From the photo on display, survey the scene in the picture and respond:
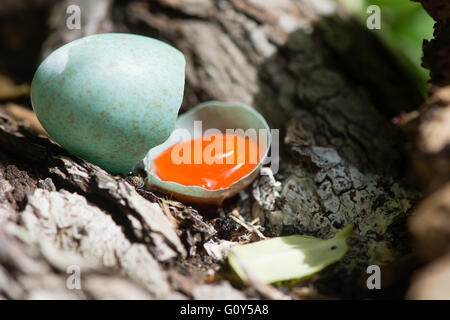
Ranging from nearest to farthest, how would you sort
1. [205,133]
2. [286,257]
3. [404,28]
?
[286,257] < [205,133] < [404,28]

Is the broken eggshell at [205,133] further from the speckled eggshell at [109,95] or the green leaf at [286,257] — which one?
the green leaf at [286,257]

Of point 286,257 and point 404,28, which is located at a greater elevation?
point 404,28

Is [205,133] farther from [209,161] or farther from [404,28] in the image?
[404,28]

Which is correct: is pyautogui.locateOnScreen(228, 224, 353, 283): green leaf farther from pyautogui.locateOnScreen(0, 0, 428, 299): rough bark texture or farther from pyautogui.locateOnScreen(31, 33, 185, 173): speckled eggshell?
pyautogui.locateOnScreen(31, 33, 185, 173): speckled eggshell

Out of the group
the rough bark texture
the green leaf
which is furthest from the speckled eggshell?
the green leaf

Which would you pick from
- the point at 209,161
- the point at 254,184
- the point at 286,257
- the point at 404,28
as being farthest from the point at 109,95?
the point at 404,28
